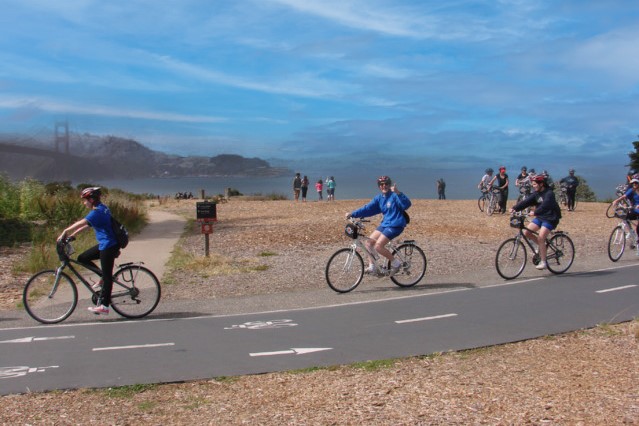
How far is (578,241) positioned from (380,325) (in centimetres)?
1192

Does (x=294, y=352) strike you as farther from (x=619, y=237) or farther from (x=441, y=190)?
(x=441, y=190)

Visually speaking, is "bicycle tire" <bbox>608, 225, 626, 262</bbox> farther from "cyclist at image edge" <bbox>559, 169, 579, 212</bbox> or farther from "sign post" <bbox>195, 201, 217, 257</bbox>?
"cyclist at image edge" <bbox>559, 169, 579, 212</bbox>

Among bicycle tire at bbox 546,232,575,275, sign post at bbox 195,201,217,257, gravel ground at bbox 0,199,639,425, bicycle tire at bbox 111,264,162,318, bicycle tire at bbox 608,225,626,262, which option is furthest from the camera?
bicycle tire at bbox 608,225,626,262

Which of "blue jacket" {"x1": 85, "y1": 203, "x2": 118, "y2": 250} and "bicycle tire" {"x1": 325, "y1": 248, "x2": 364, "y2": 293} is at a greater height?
"blue jacket" {"x1": 85, "y1": 203, "x2": 118, "y2": 250}

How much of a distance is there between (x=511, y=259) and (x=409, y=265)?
220cm

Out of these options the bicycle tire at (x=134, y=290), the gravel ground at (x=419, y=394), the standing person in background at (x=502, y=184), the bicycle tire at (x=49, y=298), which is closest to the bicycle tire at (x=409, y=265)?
the gravel ground at (x=419, y=394)

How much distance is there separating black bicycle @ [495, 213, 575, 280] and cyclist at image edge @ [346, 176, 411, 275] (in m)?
2.27

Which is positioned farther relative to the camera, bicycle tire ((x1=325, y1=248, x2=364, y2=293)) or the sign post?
the sign post

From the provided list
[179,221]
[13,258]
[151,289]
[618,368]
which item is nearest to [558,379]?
[618,368]

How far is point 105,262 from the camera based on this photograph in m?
8.77

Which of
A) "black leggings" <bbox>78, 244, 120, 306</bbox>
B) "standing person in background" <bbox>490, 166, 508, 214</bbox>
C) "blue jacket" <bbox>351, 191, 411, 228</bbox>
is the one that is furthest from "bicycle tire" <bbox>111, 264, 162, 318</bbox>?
"standing person in background" <bbox>490, 166, 508, 214</bbox>

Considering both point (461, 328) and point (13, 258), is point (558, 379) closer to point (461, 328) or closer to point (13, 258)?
point (461, 328)

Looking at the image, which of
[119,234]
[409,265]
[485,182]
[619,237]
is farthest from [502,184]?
[119,234]

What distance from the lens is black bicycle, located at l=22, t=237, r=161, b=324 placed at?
888cm
